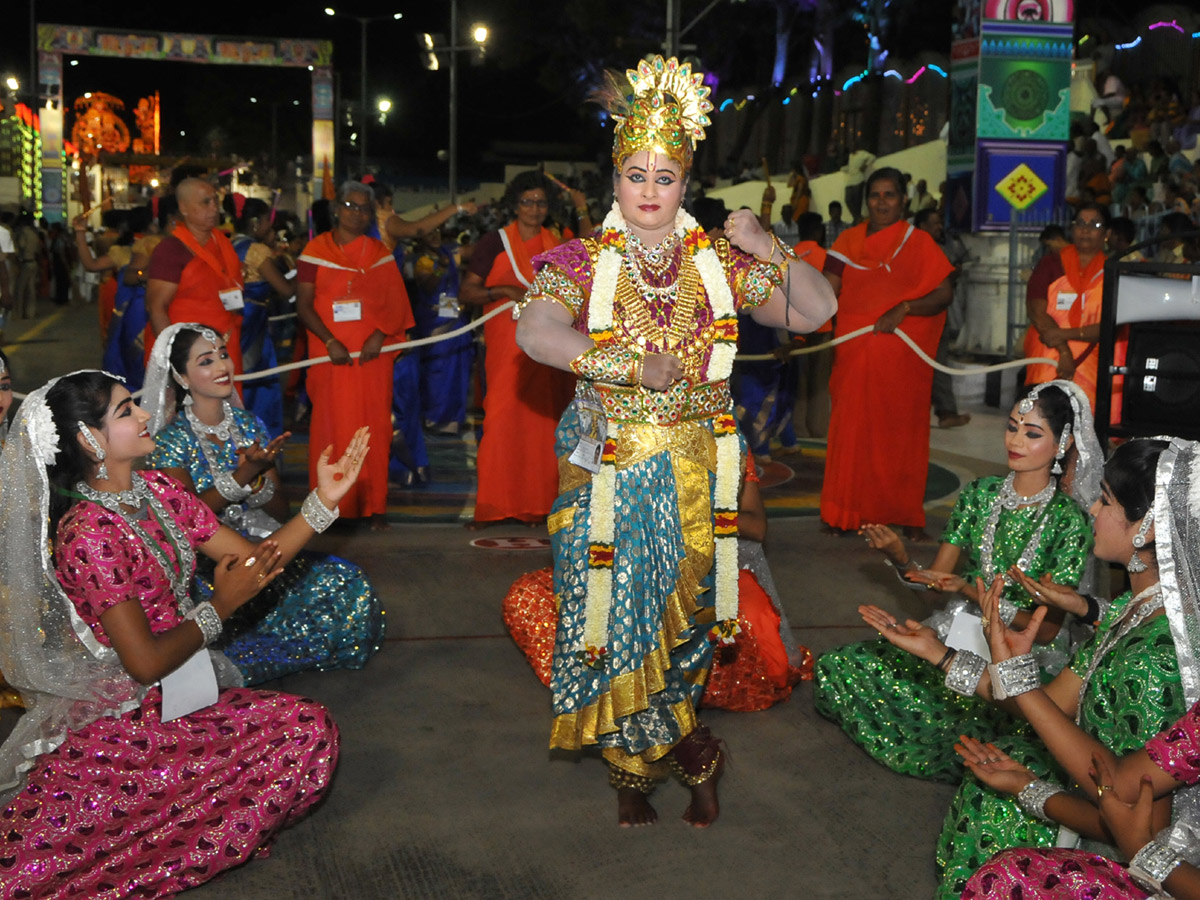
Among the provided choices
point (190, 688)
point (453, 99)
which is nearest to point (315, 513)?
point (190, 688)

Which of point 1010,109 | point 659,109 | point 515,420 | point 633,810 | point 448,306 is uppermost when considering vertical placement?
point 1010,109

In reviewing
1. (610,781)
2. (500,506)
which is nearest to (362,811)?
(610,781)

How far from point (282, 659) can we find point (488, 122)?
54573mm

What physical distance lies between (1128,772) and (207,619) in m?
2.18

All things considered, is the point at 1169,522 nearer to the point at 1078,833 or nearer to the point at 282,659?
the point at 1078,833

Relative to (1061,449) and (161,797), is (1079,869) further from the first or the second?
(161,797)

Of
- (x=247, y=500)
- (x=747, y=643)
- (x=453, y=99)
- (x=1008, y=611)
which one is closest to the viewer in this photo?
(x=1008, y=611)

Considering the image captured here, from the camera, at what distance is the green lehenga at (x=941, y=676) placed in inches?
154

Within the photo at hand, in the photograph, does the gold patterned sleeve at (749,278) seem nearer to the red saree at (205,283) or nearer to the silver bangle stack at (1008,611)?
the silver bangle stack at (1008,611)

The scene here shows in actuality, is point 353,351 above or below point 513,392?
above

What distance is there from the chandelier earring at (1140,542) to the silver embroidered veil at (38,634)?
2.40m

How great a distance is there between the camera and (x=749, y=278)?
3693mm

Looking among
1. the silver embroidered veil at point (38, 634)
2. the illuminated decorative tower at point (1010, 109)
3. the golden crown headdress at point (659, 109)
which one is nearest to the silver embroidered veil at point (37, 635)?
the silver embroidered veil at point (38, 634)

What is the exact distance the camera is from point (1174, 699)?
8.52 feet
